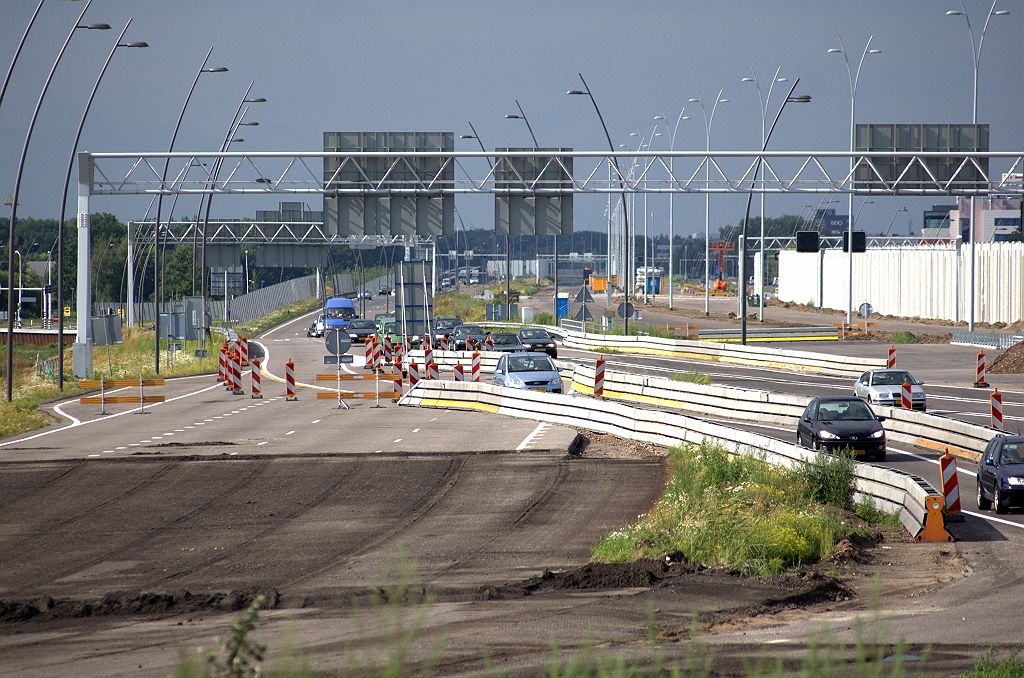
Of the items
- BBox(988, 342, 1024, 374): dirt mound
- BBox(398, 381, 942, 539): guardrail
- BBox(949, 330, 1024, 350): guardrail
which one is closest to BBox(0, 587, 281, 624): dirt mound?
BBox(398, 381, 942, 539): guardrail

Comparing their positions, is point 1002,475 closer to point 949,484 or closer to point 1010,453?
point 1010,453

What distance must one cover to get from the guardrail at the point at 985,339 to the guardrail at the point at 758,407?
23.6 m

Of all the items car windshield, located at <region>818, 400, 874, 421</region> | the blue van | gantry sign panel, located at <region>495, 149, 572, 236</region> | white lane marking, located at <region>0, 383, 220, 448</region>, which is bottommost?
white lane marking, located at <region>0, 383, 220, 448</region>

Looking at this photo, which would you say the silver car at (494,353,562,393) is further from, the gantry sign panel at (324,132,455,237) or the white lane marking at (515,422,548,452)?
the gantry sign panel at (324,132,455,237)

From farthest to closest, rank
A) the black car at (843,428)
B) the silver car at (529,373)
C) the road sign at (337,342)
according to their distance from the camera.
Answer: the silver car at (529,373)
the road sign at (337,342)
the black car at (843,428)

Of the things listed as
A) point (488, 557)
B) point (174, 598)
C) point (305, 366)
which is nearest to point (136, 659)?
point (174, 598)

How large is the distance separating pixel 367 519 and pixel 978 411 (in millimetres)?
21761

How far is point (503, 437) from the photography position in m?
25.9

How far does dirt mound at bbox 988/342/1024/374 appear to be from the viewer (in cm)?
4419

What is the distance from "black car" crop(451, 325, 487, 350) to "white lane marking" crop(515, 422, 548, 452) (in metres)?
28.4

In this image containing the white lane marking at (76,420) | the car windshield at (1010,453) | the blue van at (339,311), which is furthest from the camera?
the blue van at (339,311)

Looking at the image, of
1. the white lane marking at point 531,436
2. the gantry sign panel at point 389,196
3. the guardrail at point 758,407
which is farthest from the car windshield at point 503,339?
the white lane marking at point 531,436

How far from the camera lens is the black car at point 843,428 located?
899 inches

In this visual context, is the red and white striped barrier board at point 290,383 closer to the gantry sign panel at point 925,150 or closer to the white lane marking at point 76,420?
the white lane marking at point 76,420
